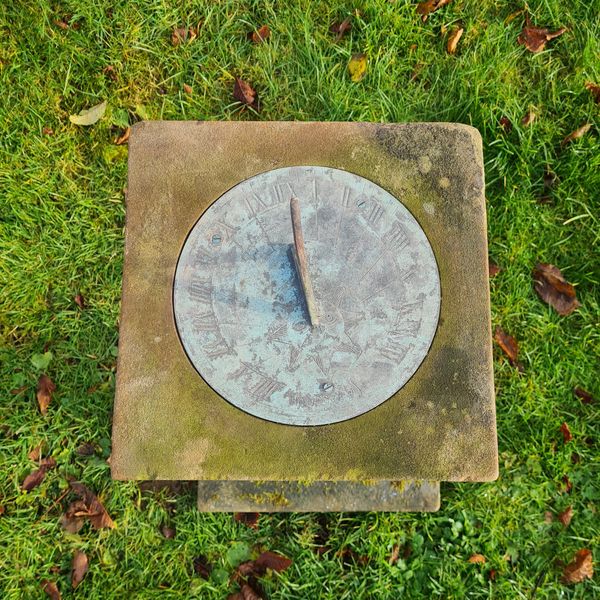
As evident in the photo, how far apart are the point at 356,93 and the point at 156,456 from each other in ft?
6.47

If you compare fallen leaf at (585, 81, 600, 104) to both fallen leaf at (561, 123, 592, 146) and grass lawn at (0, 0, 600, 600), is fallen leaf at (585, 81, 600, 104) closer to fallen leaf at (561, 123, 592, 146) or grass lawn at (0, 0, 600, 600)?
grass lawn at (0, 0, 600, 600)

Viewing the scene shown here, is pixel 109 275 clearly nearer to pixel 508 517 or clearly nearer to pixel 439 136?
pixel 439 136

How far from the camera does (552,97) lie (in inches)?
116

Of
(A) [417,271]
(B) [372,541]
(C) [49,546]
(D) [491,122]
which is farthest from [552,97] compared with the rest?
(C) [49,546]

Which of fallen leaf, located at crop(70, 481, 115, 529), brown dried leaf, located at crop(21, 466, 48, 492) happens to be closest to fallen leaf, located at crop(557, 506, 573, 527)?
fallen leaf, located at crop(70, 481, 115, 529)

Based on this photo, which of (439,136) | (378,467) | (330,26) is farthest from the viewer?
(330,26)

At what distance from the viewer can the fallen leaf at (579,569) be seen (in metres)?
2.49

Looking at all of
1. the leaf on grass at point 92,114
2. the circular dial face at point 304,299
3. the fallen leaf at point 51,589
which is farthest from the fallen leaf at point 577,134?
the fallen leaf at point 51,589

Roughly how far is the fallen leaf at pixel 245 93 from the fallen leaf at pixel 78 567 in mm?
2197

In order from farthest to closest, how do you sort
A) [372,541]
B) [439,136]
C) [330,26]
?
[330,26], [372,541], [439,136]

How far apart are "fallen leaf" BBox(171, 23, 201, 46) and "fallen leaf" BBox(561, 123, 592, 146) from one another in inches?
75.0

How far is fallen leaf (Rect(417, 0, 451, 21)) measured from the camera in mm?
3025

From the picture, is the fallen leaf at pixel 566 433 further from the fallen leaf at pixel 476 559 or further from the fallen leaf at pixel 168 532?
the fallen leaf at pixel 168 532

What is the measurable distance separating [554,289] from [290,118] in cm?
150
